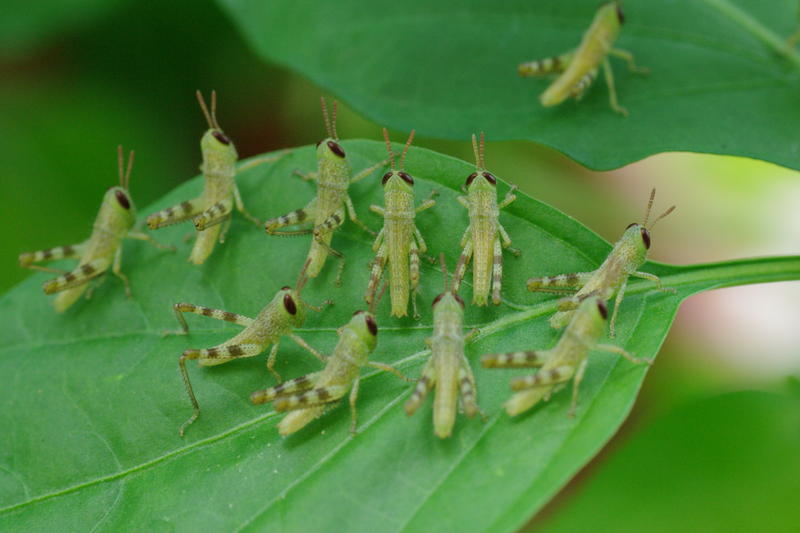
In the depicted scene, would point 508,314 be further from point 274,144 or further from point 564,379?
point 274,144

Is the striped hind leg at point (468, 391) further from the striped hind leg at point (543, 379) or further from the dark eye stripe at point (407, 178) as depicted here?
the dark eye stripe at point (407, 178)

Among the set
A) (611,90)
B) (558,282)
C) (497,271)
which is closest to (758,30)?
(611,90)

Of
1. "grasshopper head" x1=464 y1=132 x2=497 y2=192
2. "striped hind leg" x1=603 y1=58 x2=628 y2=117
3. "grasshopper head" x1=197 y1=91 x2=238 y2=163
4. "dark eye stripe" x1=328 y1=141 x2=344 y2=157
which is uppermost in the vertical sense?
"striped hind leg" x1=603 y1=58 x2=628 y2=117

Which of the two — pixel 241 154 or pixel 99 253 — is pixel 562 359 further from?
pixel 241 154

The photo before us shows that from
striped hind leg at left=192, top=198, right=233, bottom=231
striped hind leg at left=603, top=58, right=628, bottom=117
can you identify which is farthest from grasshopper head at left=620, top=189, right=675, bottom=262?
striped hind leg at left=192, top=198, right=233, bottom=231

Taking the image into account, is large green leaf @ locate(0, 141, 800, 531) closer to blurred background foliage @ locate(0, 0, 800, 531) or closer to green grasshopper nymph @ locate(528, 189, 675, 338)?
green grasshopper nymph @ locate(528, 189, 675, 338)

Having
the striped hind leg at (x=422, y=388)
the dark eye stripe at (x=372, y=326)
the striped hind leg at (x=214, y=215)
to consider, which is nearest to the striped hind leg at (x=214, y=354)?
the dark eye stripe at (x=372, y=326)

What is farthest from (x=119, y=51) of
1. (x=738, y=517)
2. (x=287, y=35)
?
(x=738, y=517)
